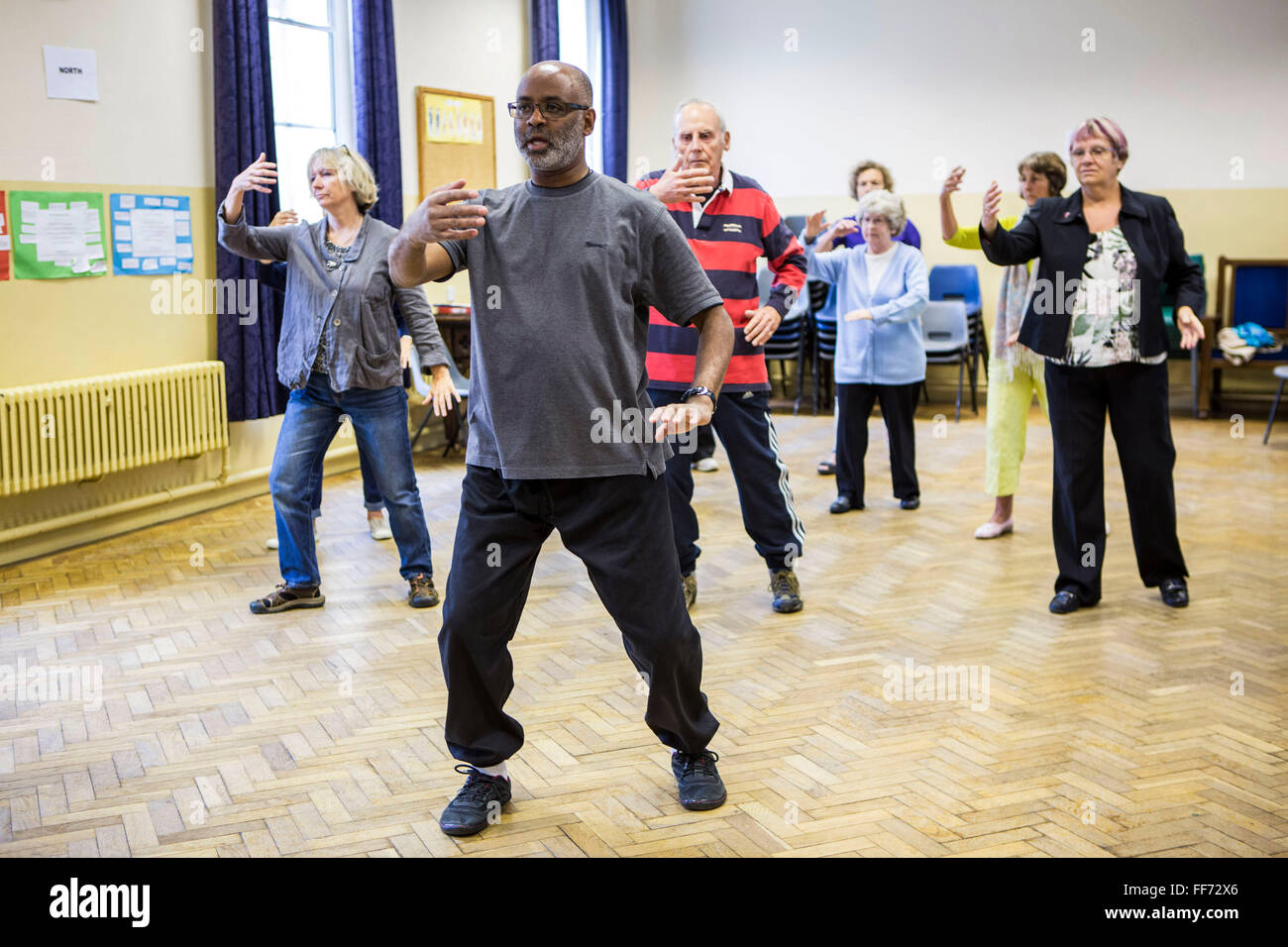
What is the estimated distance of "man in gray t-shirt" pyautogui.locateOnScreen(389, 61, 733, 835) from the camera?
258cm

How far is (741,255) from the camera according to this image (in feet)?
14.0

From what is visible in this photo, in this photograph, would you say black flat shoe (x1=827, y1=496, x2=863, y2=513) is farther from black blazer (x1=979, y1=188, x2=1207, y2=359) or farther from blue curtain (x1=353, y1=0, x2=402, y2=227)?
blue curtain (x1=353, y1=0, x2=402, y2=227)

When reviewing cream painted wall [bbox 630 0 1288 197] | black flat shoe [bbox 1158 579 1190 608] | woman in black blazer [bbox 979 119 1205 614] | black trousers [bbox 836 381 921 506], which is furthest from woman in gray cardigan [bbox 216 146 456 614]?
cream painted wall [bbox 630 0 1288 197]

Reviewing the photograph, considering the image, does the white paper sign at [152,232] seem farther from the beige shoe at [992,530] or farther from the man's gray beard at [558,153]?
the beige shoe at [992,530]

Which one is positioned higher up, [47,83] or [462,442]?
[47,83]

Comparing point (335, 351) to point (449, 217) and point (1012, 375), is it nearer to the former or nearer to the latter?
point (449, 217)

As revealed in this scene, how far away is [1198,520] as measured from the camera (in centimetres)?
599

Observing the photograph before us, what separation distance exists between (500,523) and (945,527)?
3620 mm

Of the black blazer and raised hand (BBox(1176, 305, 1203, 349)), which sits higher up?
the black blazer

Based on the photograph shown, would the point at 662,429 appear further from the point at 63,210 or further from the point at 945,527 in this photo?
the point at 63,210

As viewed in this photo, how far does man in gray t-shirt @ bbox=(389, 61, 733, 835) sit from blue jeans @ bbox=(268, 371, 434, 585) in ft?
6.29

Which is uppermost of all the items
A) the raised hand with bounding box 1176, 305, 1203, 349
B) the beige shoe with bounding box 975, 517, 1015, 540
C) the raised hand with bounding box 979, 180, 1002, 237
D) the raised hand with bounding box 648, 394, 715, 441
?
the raised hand with bounding box 979, 180, 1002, 237

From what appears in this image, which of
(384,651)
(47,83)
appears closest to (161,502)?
(47,83)

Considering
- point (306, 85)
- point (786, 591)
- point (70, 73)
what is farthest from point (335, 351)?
point (306, 85)
